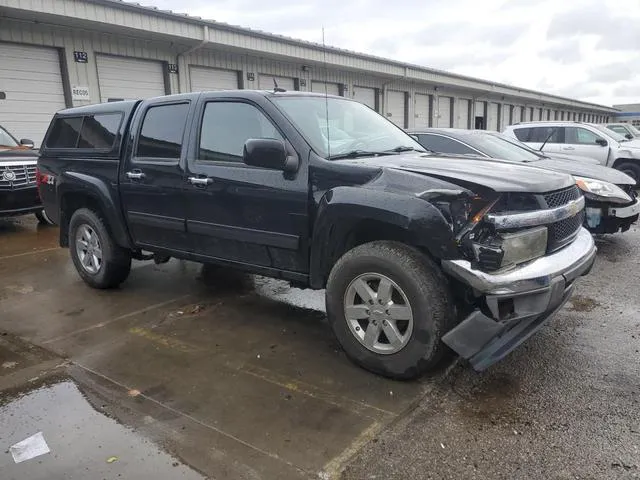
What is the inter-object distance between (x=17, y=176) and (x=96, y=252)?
4.38 metres

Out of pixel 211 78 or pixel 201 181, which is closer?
pixel 201 181

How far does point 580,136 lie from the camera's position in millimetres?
12117

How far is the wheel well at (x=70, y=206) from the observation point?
17.9ft

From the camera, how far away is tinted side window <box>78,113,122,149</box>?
16.6 ft

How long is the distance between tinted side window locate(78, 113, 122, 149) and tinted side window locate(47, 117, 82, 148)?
0.42 feet

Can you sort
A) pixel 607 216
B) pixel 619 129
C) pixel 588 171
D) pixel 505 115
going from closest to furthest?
pixel 607 216, pixel 588 171, pixel 619 129, pixel 505 115

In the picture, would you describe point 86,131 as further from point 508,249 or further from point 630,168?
point 630,168

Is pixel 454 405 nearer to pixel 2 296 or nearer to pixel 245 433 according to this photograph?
pixel 245 433

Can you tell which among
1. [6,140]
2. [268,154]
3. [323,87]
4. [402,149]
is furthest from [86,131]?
[323,87]

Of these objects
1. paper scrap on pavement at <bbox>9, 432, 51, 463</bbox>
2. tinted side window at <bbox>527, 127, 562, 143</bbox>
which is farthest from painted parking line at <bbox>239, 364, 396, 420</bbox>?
tinted side window at <bbox>527, 127, 562, 143</bbox>

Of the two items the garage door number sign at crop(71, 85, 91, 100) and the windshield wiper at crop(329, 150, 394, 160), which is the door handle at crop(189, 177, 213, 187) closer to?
the windshield wiper at crop(329, 150, 394, 160)

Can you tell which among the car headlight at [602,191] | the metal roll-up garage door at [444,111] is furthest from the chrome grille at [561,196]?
the metal roll-up garage door at [444,111]

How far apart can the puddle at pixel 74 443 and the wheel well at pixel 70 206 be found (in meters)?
2.54

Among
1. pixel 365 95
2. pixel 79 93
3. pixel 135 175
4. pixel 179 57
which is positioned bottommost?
pixel 135 175
